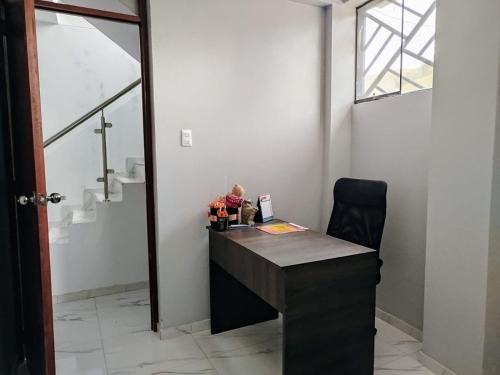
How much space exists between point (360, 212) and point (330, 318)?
34.7 inches

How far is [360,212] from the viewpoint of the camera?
2285mm

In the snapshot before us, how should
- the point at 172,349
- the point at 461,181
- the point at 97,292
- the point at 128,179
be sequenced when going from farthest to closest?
the point at 128,179
the point at 97,292
the point at 172,349
the point at 461,181

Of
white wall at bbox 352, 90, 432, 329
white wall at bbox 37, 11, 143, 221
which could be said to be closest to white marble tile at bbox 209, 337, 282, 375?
white wall at bbox 352, 90, 432, 329

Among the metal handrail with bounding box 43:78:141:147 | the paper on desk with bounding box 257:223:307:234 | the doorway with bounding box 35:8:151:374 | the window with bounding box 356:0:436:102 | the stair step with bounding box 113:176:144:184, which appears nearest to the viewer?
the paper on desk with bounding box 257:223:307:234

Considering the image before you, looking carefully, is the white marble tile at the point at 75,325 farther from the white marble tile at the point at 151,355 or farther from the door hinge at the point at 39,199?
the door hinge at the point at 39,199

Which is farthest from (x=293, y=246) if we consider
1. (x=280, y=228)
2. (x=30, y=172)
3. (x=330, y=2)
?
(x=330, y=2)

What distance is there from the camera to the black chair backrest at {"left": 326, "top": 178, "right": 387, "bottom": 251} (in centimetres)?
216

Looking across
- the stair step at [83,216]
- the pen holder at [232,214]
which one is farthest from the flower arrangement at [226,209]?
the stair step at [83,216]

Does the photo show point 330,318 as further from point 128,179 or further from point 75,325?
point 128,179

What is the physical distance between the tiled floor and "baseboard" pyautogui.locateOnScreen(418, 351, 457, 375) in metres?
0.03

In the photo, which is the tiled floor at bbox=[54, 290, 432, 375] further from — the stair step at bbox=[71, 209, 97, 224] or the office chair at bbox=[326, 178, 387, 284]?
the stair step at bbox=[71, 209, 97, 224]

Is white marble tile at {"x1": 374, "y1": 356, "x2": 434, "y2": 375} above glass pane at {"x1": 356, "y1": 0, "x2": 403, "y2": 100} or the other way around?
the other way around

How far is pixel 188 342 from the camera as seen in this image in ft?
7.37

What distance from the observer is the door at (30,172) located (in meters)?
1.42
